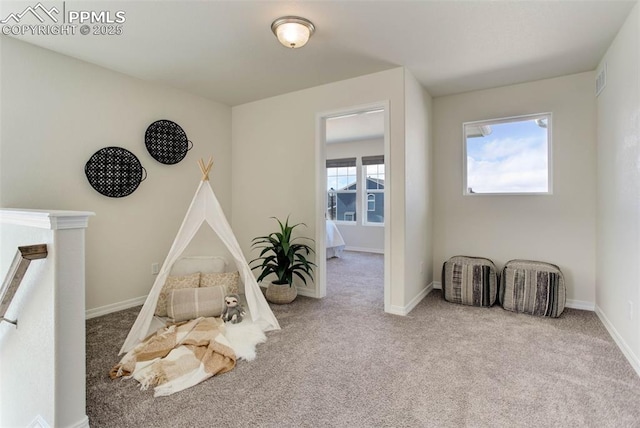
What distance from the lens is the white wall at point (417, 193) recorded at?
3.15 meters

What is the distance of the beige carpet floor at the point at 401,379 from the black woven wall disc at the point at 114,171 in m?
1.27

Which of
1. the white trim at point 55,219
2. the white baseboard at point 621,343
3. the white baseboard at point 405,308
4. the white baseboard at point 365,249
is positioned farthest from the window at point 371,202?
the white trim at point 55,219

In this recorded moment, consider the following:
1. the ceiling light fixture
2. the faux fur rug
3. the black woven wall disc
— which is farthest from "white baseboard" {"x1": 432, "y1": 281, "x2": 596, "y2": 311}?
the black woven wall disc

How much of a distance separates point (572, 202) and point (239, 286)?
358 centimetres

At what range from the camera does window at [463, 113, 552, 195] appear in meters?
3.43

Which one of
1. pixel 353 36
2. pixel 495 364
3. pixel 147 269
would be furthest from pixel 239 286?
pixel 353 36

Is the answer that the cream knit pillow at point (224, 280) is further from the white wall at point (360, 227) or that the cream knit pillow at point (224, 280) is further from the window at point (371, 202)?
the window at point (371, 202)

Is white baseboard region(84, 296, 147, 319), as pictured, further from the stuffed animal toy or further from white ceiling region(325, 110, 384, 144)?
white ceiling region(325, 110, 384, 144)

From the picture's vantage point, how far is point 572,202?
3.26 meters

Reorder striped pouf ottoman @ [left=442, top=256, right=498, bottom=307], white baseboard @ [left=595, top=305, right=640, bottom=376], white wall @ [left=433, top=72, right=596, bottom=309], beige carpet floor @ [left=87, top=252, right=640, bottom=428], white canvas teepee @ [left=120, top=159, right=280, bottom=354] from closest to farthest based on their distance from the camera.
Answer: beige carpet floor @ [left=87, top=252, right=640, bottom=428] < white baseboard @ [left=595, top=305, right=640, bottom=376] < white canvas teepee @ [left=120, top=159, right=280, bottom=354] < white wall @ [left=433, top=72, right=596, bottom=309] < striped pouf ottoman @ [left=442, top=256, right=498, bottom=307]

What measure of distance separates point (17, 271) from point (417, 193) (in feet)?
10.7

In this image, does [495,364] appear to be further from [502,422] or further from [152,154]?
[152,154]

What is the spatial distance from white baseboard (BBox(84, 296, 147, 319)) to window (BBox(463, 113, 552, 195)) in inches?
157

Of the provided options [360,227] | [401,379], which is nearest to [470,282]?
[401,379]
